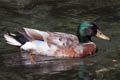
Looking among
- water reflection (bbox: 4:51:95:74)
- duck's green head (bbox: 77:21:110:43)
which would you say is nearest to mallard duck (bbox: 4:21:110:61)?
duck's green head (bbox: 77:21:110:43)

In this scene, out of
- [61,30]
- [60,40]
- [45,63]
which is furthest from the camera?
[61,30]

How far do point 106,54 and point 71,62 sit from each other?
1.09 m

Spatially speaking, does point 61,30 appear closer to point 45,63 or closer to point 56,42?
point 56,42

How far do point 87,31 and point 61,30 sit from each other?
5.45ft

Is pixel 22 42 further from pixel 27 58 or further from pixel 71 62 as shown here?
pixel 71 62

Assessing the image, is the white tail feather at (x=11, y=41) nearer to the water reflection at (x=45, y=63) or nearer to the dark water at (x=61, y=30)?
the dark water at (x=61, y=30)

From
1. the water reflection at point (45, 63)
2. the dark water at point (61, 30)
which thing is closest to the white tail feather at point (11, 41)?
the dark water at point (61, 30)

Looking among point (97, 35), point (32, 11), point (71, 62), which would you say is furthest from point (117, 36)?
point (32, 11)

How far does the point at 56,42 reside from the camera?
1321 cm

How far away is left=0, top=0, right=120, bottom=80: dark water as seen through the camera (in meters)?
11.8

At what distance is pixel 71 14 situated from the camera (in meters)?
16.5

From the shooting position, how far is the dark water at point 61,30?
466 inches

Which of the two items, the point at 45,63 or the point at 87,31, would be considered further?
the point at 87,31

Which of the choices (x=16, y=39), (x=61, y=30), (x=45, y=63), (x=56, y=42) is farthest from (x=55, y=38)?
(x=61, y=30)
